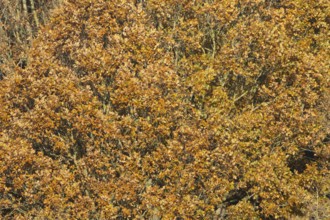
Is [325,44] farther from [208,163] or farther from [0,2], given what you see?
[0,2]

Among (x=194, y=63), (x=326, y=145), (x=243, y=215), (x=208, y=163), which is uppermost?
(x=194, y=63)

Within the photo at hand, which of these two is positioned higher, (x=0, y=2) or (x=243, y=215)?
(x=0, y=2)

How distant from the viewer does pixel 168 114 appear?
24.5 m

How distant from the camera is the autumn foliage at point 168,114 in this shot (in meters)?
23.6

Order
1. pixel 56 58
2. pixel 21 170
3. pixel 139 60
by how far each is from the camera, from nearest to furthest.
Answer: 1. pixel 21 170
2. pixel 139 60
3. pixel 56 58

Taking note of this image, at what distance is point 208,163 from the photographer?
77.4ft

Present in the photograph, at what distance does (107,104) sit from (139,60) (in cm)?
350

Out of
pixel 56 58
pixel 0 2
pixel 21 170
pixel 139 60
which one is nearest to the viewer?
pixel 21 170

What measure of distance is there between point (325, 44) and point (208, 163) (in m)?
13.0

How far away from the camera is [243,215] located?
85.6 feet

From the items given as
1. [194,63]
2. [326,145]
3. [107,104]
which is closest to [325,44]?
[326,145]

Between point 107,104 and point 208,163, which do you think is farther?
point 107,104

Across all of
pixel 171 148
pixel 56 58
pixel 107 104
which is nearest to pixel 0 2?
pixel 56 58

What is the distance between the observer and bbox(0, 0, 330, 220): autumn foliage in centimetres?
2356
